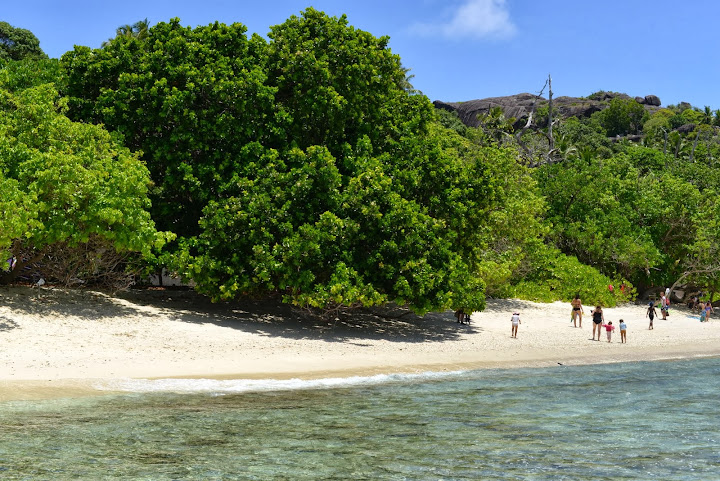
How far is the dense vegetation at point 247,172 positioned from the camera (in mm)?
21281

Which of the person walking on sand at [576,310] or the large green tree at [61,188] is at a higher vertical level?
the large green tree at [61,188]

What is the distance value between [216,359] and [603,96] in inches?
6095

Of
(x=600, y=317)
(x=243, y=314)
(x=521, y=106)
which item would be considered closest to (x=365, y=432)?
(x=243, y=314)

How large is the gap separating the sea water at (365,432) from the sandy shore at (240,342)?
4.88 ft

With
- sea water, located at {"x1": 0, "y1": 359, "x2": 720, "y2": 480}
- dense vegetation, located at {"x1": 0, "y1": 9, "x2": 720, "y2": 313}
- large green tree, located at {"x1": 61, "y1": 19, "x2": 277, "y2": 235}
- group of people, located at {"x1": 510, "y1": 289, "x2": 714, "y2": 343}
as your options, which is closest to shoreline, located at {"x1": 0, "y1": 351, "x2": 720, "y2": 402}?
sea water, located at {"x1": 0, "y1": 359, "x2": 720, "y2": 480}

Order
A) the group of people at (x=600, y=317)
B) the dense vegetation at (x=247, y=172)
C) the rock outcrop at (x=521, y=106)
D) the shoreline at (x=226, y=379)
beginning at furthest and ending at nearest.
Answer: the rock outcrop at (x=521, y=106) < the group of people at (x=600, y=317) < the dense vegetation at (x=247, y=172) < the shoreline at (x=226, y=379)

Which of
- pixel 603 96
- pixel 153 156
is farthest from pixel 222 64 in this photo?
pixel 603 96

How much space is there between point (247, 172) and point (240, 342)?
6241mm

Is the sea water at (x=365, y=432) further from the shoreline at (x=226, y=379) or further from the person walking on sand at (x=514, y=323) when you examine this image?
the person walking on sand at (x=514, y=323)

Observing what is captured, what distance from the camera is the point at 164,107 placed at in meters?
23.9

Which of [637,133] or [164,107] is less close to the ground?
[637,133]

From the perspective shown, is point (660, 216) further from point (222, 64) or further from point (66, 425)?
point (66, 425)

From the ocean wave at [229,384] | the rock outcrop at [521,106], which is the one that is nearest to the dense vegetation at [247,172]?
the ocean wave at [229,384]

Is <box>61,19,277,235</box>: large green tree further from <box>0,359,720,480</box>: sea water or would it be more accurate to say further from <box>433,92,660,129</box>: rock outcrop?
<box>433,92,660,129</box>: rock outcrop
